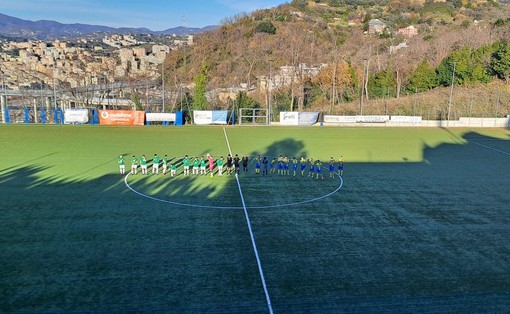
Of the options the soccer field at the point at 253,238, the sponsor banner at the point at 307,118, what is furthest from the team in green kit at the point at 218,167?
the sponsor banner at the point at 307,118

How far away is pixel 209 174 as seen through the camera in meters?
24.4

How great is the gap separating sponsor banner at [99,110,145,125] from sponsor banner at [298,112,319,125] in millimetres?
16914

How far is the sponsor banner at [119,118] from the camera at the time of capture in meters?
43.9

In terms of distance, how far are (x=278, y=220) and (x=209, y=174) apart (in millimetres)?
7957

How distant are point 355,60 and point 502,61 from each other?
A: 25262 mm

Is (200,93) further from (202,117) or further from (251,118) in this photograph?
(251,118)

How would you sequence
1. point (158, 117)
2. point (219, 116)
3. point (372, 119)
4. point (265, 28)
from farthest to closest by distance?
1. point (265, 28)
2. point (372, 119)
3. point (219, 116)
4. point (158, 117)

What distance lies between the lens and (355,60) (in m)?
78.9

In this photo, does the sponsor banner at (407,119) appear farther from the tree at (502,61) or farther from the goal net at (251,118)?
the tree at (502,61)

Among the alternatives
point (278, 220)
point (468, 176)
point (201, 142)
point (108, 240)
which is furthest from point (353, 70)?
point (108, 240)

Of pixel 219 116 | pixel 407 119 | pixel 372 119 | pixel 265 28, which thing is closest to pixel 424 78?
pixel 407 119

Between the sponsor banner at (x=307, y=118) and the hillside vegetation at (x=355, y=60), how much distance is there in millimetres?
8872

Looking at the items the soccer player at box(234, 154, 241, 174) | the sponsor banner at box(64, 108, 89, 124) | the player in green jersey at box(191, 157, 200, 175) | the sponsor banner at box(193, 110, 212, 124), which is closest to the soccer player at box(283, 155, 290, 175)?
the soccer player at box(234, 154, 241, 174)

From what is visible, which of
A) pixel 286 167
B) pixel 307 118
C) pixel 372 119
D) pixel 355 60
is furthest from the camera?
pixel 355 60
